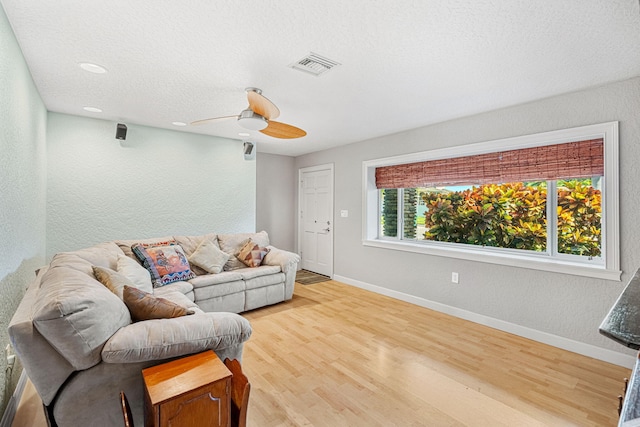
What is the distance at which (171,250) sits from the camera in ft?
11.4

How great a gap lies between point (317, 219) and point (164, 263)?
3.02m

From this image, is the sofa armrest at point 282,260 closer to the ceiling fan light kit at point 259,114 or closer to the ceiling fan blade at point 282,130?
the ceiling fan blade at point 282,130

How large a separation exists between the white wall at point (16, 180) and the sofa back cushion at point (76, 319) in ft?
2.08

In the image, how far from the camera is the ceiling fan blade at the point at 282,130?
295cm

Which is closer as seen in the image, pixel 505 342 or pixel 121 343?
pixel 121 343

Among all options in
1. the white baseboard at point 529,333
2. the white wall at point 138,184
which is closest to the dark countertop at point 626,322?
the white baseboard at point 529,333

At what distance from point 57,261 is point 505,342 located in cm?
384

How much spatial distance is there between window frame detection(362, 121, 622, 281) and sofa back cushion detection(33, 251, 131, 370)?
3398 mm

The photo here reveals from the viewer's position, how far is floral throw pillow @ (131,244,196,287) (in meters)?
3.20

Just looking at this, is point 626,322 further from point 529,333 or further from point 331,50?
point 529,333

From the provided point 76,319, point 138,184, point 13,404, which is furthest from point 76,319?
point 138,184

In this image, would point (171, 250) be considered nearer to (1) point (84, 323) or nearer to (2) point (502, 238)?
(1) point (84, 323)

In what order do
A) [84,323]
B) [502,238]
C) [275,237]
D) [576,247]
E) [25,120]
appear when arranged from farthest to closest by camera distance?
[275,237] < [502,238] < [576,247] < [25,120] < [84,323]

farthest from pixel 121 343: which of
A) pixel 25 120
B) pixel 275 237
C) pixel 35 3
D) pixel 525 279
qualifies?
pixel 275 237
